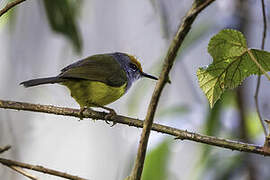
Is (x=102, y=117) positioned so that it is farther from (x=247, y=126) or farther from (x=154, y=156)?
(x=247, y=126)

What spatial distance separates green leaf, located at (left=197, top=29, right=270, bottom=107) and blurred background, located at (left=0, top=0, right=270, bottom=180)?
31.6 inches

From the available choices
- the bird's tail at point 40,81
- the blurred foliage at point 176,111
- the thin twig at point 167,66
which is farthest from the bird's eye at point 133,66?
the thin twig at point 167,66

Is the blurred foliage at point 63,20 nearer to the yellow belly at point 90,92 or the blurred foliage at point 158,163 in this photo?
the yellow belly at point 90,92

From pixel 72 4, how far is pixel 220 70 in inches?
63.1

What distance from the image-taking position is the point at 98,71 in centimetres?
313

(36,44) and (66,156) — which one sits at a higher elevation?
(36,44)

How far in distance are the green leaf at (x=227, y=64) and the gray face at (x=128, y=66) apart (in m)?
Answer: 2.15

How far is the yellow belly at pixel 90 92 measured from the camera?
289 centimetres

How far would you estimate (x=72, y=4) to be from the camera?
2807 mm

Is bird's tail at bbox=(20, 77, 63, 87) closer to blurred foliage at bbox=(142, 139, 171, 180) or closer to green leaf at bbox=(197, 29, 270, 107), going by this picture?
blurred foliage at bbox=(142, 139, 171, 180)

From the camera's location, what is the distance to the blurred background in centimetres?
283

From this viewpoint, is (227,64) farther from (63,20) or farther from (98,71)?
(98,71)

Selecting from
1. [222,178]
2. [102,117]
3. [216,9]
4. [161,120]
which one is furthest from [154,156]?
[216,9]

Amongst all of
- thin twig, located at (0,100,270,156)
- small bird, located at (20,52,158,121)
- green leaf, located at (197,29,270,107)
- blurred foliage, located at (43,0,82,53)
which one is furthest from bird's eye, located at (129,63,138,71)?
green leaf, located at (197,29,270,107)
